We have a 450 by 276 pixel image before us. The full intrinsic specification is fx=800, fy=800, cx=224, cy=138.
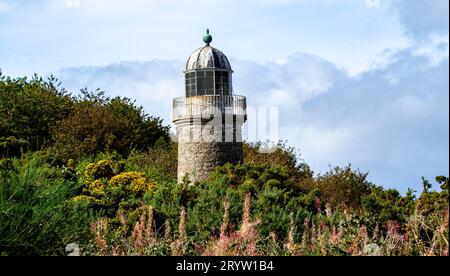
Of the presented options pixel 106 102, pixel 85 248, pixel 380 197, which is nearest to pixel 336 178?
pixel 106 102

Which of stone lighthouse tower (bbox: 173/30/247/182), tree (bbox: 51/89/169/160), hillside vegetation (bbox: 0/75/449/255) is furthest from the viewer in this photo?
tree (bbox: 51/89/169/160)

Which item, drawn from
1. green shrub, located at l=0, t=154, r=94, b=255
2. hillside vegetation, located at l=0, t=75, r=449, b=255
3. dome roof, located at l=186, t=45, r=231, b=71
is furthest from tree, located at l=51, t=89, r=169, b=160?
green shrub, located at l=0, t=154, r=94, b=255

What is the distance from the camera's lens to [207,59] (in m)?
25.4

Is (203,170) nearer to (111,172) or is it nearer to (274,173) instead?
(111,172)

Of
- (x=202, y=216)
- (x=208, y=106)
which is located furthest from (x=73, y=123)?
(x=202, y=216)

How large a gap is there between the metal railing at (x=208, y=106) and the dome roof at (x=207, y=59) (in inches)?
38.2

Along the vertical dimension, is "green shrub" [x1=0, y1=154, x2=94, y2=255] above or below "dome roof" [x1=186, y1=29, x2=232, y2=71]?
below

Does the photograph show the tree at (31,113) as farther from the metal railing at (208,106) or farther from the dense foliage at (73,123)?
the metal railing at (208,106)

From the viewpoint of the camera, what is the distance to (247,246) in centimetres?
969

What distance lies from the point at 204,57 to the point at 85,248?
49.2 feet

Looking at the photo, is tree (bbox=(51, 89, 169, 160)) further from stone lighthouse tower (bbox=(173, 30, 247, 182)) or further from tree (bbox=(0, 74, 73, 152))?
stone lighthouse tower (bbox=(173, 30, 247, 182))

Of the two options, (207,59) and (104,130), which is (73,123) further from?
(207,59)

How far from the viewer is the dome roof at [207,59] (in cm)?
2530

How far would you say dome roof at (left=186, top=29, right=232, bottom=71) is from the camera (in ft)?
83.0
